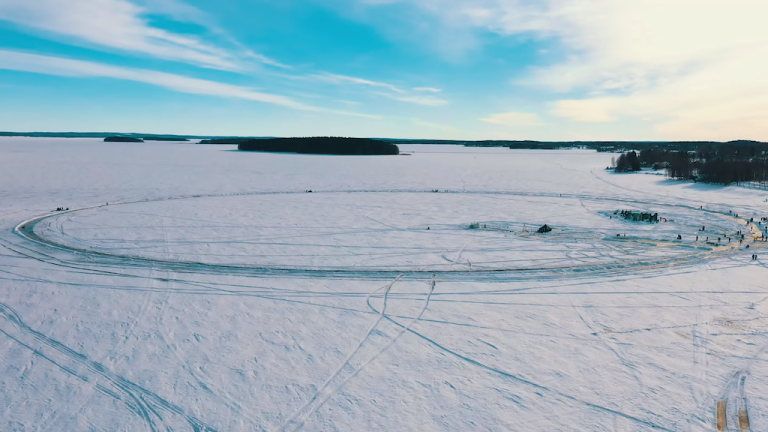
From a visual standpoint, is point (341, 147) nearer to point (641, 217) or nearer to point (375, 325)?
point (641, 217)

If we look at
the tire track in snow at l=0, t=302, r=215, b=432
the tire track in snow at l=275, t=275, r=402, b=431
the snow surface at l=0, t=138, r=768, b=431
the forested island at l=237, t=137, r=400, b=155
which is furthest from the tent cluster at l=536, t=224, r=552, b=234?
the forested island at l=237, t=137, r=400, b=155

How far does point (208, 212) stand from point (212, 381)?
1703 cm

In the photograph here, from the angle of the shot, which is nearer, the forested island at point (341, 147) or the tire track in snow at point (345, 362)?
the tire track in snow at point (345, 362)

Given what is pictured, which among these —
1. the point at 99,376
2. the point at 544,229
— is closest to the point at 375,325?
the point at 99,376

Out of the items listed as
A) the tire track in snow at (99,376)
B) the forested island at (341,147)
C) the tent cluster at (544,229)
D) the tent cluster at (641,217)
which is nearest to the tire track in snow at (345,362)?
the tire track in snow at (99,376)

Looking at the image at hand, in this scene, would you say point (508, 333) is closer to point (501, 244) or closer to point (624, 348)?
point (624, 348)

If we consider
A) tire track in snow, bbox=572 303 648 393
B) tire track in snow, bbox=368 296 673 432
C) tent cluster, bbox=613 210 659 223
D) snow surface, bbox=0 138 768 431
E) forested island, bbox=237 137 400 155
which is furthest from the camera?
forested island, bbox=237 137 400 155

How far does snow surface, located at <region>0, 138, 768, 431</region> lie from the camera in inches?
269

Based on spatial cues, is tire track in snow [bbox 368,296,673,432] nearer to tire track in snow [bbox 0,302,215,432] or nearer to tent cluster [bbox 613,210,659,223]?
tire track in snow [bbox 0,302,215,432]

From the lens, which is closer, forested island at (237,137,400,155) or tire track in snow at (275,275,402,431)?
tire track in snow at (275,275,402,431)

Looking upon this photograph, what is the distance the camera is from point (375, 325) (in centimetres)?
977

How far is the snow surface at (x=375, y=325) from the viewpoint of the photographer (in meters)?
6.84

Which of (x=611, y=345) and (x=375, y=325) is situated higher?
(x=611, y=345)

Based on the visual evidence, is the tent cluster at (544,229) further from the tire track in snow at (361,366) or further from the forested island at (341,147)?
the forested island at (341,147)
